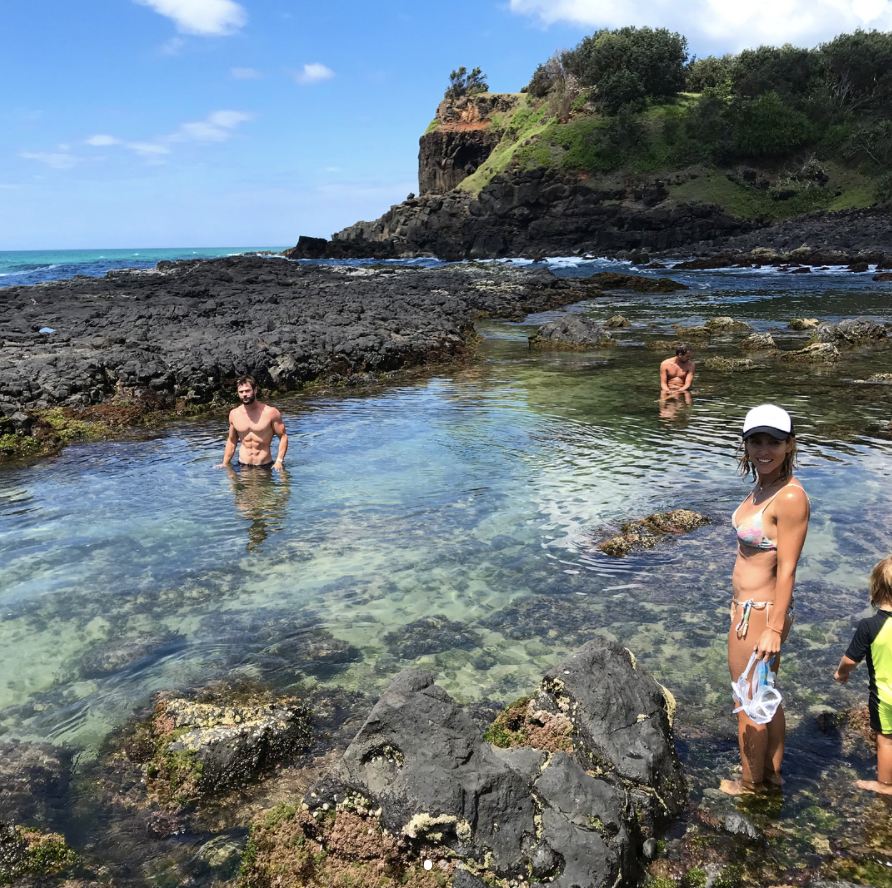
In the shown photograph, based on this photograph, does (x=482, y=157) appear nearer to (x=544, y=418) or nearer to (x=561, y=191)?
(x=561, y=191)

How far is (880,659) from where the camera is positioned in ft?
13.4

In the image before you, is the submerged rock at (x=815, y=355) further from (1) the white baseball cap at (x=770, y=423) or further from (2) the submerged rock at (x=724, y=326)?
(1) the white baseball cap at (x=770, y=423)

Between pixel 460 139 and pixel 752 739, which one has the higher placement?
pixel 460 139

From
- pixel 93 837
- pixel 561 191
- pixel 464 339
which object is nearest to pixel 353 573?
pixel 93 837

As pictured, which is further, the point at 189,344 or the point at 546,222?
the point at 546,222

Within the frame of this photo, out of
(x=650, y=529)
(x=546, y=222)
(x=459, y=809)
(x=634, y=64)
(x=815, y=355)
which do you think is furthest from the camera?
(x=634, y=64)

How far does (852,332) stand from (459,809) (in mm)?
23700

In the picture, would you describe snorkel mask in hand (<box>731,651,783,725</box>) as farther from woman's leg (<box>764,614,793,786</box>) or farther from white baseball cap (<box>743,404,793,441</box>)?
white baseball cap (<box>743,404,793,441</box>)

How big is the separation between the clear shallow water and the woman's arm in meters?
1.12

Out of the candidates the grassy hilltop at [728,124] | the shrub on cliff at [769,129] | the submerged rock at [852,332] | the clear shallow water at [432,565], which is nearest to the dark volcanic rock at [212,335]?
the clear shallow water at [432,565]

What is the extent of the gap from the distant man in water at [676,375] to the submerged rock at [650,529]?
729 cm

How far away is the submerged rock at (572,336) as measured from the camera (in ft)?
75.8

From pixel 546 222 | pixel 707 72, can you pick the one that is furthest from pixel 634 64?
pixel 546 222

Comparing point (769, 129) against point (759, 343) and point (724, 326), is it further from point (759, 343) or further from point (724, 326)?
point (759, 343)
